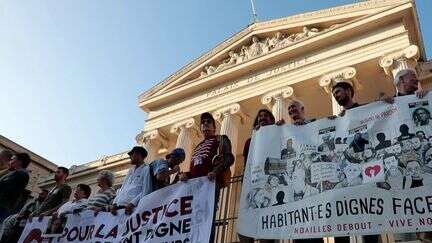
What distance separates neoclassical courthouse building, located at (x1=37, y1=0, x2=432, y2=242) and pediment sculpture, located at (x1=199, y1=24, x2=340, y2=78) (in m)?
0.05

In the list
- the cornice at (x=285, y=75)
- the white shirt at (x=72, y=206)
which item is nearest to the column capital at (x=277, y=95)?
the cornice at (x=285, y=75)

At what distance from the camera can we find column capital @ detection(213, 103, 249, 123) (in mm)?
20062

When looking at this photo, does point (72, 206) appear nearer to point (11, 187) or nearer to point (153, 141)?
point (11, 187)

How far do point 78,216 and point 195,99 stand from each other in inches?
598

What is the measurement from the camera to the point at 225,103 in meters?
20.7

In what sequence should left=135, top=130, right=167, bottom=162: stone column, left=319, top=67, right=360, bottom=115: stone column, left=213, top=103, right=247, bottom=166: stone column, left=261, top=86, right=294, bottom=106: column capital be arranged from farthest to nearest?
1. left=135, top=130, right=167, bottom=162: stone column
2. left=213, top=103, right=247, bottom=166: stone column
3. left=261, top=86, right=294, bottom=106: column capital
4. left=319, top=67, right=360, bottom=115: stone column

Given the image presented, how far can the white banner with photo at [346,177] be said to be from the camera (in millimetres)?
4680

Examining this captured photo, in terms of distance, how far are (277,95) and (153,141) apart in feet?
23.9

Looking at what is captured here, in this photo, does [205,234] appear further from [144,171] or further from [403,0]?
[403,0]

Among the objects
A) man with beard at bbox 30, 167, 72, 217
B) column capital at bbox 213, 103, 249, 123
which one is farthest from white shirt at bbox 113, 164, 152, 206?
column capital at bbox 213, 103, 249, 123

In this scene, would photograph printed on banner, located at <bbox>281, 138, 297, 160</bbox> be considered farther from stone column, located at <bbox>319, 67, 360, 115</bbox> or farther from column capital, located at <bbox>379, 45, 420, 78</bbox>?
stone column, located at <bbox>319, 67, 360, 115</bbox>

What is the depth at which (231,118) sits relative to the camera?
2009cm

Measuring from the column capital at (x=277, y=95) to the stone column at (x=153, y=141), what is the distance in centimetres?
626

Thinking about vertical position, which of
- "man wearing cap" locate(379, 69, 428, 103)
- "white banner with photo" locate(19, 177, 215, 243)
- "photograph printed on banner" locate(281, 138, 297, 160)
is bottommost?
"white banner with photo" locate(19, 177, 215, 243)
